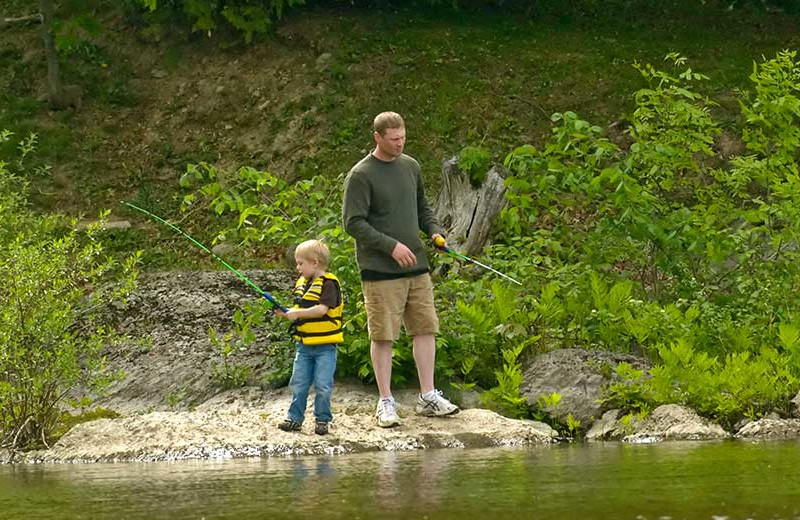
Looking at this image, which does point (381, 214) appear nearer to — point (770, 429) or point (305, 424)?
point (305, 424)

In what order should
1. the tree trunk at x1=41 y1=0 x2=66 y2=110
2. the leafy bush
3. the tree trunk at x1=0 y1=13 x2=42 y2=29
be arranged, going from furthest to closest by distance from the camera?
the tree trunk at x1=0 y1=13 x2=42 y2=29 < the tree trunk at x1=41 y1=0 x2=66 y2=110 < the leafy bush

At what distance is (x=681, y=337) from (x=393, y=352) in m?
2.28

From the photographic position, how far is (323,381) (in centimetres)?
1020

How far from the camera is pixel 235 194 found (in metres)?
12.2

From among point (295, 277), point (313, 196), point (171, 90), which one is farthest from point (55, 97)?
point (313, 196)

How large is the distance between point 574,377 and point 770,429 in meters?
1.49

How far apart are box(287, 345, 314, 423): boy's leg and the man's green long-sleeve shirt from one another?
682 mm

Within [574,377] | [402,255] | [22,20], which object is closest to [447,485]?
[402,255]

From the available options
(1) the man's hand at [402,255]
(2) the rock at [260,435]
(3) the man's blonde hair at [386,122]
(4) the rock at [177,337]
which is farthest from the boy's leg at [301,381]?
(3) the man's blonde hair at [386,122]

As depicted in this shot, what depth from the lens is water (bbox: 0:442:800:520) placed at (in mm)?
6980

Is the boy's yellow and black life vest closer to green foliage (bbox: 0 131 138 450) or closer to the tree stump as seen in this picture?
green foliage (bbox: 0 131 138 450)

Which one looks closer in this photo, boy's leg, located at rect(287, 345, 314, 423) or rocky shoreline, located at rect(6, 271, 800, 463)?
rocky shoreline, located at rect(6, 271, 800, 463)

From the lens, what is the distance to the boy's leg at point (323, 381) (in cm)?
1016

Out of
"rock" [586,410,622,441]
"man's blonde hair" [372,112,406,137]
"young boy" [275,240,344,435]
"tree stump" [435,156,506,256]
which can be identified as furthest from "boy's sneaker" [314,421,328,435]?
"tree stump" [435,156,506,256]
